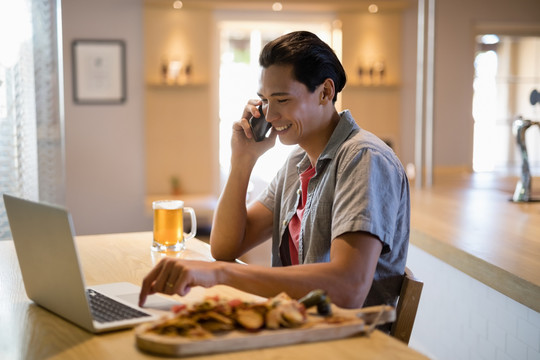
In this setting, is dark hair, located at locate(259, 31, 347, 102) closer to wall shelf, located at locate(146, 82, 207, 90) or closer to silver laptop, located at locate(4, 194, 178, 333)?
silver laptop, located at locate(4, 194, 178, 333)

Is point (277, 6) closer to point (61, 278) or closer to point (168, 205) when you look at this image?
point (168, 205)

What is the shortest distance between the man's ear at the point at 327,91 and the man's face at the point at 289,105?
0.6 inches

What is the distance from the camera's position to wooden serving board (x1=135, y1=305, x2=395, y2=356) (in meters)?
0.95

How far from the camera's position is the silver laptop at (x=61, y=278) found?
3.54 feet

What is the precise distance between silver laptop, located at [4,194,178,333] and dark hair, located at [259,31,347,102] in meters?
0.73

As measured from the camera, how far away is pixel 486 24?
20.1ft

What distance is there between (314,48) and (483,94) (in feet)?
16.1

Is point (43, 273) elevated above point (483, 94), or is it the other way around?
point (483, 94)

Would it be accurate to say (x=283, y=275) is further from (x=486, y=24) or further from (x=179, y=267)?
(x=486, y=24)

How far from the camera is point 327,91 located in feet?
5.82

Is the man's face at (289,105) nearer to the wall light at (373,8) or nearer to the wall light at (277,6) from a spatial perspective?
the wall light at (277,6)

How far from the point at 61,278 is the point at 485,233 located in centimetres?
182

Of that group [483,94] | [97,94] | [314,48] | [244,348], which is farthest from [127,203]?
[244,348]

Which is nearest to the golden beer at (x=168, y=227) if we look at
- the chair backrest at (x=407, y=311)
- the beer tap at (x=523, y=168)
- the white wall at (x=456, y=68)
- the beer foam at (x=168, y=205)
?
the beer foam at (x=168, y=205)
